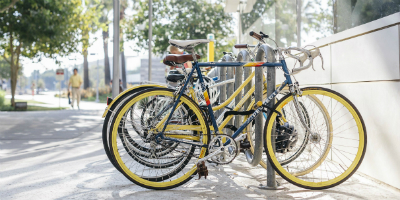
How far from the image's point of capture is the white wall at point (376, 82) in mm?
3590

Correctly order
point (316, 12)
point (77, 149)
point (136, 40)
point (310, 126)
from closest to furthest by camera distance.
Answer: point (310, 126), point (316, 12), point (77, 149), point (136, 40)

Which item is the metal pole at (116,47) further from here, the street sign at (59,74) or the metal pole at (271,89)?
the street sign at (59,74)

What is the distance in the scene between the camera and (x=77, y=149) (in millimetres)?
6438

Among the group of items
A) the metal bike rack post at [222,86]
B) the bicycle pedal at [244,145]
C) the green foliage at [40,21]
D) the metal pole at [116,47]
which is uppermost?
the green foliage at [40,21]

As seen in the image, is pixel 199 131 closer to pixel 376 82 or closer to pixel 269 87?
pixel 269 87

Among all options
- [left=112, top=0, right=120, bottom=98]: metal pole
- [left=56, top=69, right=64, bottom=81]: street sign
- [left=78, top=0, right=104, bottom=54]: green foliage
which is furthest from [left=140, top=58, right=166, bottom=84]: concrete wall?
[left=112, top=0, right=120, bottom=98]: metal pole

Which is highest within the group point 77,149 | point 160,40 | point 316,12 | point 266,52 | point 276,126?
point 160,40

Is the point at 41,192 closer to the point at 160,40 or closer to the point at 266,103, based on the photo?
the point at 266,103

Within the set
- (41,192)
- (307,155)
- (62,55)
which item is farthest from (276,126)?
(62,55)

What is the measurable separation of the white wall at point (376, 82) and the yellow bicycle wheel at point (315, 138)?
7.7 inches

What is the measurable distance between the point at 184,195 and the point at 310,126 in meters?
1.23

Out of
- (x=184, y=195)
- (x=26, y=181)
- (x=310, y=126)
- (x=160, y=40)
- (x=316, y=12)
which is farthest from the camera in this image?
(x=160, y=40)

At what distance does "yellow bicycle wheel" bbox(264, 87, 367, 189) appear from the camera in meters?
3.43

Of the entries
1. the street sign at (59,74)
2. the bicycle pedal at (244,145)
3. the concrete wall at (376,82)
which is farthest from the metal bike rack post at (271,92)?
the street sign at (59,74)
